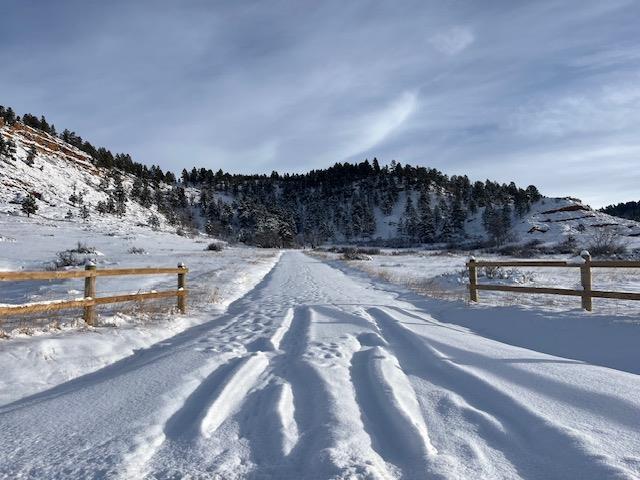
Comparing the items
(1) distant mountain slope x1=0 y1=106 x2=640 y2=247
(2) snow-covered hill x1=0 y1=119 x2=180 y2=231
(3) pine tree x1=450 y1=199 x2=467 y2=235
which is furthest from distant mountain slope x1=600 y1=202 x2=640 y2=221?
(2) snow-covered hill x1=0 y1=119 x2=180 y2=231

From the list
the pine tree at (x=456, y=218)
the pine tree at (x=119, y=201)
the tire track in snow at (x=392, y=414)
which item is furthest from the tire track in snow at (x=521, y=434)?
the pine tree at (x=456, y=218)

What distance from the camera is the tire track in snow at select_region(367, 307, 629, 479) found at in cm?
259

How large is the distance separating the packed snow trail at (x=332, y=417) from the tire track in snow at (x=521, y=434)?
0.01m

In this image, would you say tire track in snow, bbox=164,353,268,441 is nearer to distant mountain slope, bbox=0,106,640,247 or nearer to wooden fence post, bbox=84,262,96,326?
wooden fence post, bbox=84,262,96,326

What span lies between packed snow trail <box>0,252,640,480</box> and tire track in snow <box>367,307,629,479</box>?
0.04 ft

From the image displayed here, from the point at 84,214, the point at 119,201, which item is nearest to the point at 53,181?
the point at 119,201

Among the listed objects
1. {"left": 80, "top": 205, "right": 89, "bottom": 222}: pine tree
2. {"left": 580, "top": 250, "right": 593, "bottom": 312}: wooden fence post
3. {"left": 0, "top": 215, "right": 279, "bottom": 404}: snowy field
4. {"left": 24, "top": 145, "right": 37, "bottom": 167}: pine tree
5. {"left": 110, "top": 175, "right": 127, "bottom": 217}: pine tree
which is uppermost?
{"left": 24, "top": 145, "right": 37, "bottom": 167}: pine tree

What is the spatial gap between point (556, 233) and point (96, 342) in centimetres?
9946

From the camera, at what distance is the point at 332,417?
3.40 metres

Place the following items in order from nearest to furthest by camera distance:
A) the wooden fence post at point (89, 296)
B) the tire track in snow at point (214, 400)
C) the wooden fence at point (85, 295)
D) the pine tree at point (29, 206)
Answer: the tire track in snow at point (214, 400)
the wooden fence at point (85, 295)
the wooden fence post at point (89, 296)
the pine tree at point (29, 206)

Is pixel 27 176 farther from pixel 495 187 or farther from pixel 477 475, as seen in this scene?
pixel 495 187

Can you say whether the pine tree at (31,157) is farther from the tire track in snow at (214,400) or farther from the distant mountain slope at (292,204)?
the tire track in snow at (214,400)

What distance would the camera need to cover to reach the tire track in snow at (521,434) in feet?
8.49

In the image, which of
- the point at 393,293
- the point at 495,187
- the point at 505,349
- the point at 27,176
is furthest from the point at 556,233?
the point at 27,176
